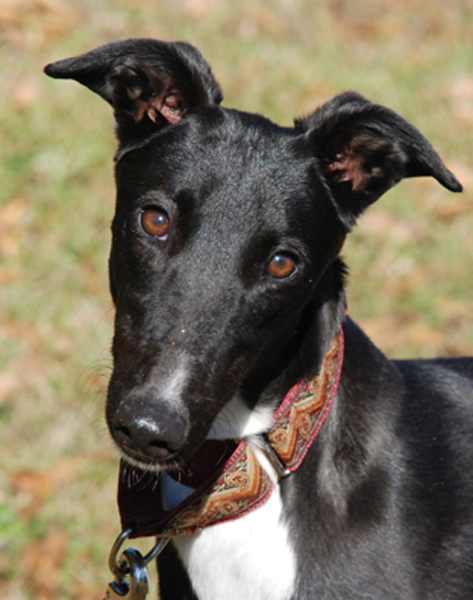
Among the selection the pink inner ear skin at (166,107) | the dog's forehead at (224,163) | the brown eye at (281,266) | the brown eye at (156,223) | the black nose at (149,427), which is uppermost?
the pink inner ear skin at (166,107)

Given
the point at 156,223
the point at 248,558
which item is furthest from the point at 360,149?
the point at 248,558

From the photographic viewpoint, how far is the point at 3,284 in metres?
5.77

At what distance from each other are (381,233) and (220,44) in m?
2.67

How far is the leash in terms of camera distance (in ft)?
8.96

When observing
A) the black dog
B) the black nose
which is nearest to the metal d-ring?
the black dog

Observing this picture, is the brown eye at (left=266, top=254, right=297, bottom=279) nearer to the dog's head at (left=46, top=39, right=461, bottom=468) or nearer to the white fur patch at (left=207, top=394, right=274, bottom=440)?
the dog's head at (left=46, top=39, right=461, bottom=468)

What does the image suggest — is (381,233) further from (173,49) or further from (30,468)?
(173,49)

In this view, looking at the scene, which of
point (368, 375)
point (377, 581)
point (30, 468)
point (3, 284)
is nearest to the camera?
point (377, 581)

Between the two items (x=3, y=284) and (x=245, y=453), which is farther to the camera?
(x=3, y=284)

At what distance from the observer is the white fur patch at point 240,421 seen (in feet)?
9.37

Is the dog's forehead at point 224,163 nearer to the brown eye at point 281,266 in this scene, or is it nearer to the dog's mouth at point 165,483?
the brown eye at point 281,266

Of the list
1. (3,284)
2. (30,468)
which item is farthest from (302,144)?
(3,284)

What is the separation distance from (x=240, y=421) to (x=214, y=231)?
0.66m

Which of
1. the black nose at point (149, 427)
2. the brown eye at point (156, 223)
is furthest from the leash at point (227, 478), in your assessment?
the brown eye at point (156, 223)
